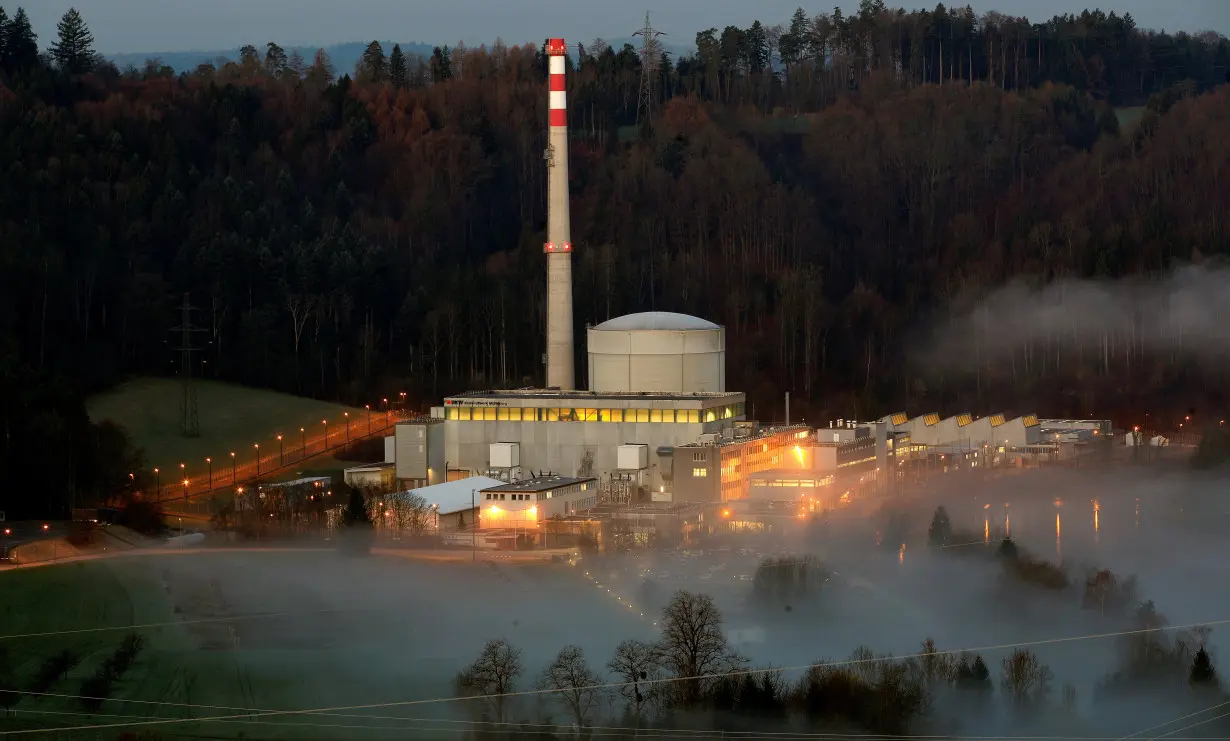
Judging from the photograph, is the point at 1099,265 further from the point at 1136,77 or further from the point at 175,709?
the point at 175,709

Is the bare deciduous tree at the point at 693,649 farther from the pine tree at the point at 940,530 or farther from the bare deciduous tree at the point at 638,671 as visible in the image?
the pine tree at the point at 940,530

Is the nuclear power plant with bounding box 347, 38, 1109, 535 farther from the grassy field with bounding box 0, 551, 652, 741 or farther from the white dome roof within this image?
the grassy field with bounding box 0, 551, 652, 741

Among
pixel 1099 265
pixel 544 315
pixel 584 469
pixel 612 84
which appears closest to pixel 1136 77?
pixel 612 84

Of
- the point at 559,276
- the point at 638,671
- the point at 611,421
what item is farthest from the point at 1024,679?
the point at 559,276

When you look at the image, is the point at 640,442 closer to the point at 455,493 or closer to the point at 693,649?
the point at 455,493

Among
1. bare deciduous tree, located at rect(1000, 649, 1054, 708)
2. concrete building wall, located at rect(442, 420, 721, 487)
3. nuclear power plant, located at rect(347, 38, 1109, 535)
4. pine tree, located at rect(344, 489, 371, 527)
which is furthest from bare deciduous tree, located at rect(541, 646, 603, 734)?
concrete building wall, located at rect(442, 420, 721, 487)

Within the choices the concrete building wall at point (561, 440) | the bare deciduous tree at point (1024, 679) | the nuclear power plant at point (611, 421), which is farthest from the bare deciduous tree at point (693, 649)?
the concrete building wall at point (561, 440)
